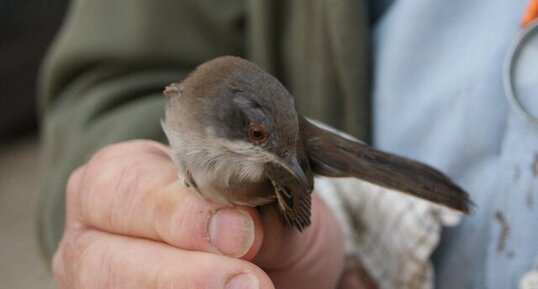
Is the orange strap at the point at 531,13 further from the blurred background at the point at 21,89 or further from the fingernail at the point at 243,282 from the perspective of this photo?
the blurred background at the point at 21,89

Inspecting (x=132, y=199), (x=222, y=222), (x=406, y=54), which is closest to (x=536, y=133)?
(x=406, y=54)

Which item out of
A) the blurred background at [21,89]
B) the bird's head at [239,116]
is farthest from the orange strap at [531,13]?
the blurred background at [21,89]

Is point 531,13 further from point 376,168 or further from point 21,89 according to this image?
point 21,89

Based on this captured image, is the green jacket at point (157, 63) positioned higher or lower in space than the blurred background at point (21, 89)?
higher

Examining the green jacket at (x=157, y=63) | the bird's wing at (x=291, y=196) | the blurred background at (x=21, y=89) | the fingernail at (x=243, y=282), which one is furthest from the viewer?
the blurred background at (x=21, y=89)

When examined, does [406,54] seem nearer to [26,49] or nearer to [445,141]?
[445,141]

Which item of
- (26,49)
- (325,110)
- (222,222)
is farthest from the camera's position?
(26,49)

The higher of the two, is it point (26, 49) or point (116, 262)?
point (116, 262)
